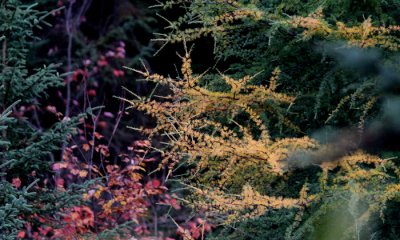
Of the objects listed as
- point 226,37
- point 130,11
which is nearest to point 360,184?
point 226,37

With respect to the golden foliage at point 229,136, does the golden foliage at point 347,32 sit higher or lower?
higher

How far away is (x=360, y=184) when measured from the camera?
2871mm

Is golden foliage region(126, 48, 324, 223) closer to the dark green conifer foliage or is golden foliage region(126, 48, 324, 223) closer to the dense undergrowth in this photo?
the dense undergrowth

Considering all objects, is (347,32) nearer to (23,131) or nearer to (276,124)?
(276,124)

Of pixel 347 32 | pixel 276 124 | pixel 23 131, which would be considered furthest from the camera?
pixel 23 131

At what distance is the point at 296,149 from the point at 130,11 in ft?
22.3

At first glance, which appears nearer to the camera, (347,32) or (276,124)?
(347,32)

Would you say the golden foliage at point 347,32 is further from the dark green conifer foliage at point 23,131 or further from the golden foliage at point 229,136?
the dark green conifer foliage at point 23,131

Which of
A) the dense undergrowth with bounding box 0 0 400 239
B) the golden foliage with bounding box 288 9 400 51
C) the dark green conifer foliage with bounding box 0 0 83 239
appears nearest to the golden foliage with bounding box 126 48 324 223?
the dense undergrowth with bounding box 0 0 400 239

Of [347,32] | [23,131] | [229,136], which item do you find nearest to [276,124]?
[229,136]

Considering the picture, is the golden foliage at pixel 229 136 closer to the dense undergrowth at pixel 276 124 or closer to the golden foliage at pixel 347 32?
the dense undergrowth at pixel 276 124

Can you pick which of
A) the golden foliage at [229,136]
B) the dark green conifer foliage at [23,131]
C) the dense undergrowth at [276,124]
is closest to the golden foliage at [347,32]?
the dense undergrowth at [276,124]

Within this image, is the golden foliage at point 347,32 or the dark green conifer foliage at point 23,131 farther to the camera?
the dark green conifer foliage at point 23,131

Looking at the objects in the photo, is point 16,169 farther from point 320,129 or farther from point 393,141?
point 393,141
